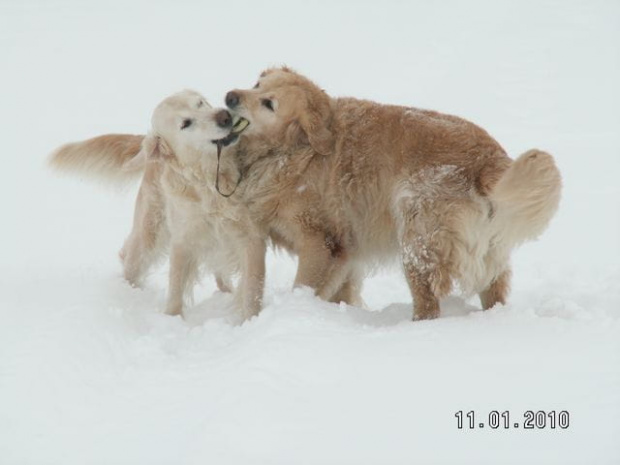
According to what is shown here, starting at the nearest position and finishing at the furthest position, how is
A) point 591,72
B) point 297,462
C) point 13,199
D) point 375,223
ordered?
point 297,462, point 375,223, point 13,199, point 591,72

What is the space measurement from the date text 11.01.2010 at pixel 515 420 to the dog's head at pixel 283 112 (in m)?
2.72

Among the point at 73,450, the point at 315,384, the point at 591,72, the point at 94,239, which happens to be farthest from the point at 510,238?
the point at 591,72

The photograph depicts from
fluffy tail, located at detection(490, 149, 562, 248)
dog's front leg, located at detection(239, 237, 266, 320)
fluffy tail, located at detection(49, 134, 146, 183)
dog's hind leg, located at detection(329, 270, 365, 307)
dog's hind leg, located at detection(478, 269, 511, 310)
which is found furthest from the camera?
fluffy tail, located at detection(49, 134, 146, 183)

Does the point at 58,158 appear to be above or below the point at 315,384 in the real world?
above

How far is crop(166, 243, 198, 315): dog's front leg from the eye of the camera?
5539mm

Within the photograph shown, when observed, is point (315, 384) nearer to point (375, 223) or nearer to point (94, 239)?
point (375, 223)

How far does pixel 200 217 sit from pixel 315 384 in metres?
2.36

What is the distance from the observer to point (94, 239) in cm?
895

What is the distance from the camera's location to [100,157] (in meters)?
6.34

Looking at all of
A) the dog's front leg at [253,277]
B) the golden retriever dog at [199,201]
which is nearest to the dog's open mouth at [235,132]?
the golden retriever dog at [199,201]

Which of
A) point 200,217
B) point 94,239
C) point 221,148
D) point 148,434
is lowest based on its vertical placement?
point 94,239

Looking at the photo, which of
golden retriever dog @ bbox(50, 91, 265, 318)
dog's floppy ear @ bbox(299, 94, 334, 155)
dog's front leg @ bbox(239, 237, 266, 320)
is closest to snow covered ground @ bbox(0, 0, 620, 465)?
dog's front leg @ bbox(239, 237, 266, 320)

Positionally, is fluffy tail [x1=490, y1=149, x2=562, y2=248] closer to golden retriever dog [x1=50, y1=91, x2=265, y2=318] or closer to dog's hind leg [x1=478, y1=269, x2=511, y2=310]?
dog's hind leg [x1=478, y1=269, x2=511, y2=310]

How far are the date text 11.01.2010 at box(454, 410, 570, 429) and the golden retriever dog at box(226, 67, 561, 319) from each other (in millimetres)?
1676
